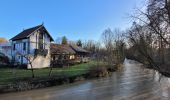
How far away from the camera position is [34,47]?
3756 centimetres

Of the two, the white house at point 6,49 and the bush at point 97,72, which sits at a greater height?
the white house at point 6,49

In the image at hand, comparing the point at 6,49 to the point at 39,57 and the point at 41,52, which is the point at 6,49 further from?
the point at 41,52

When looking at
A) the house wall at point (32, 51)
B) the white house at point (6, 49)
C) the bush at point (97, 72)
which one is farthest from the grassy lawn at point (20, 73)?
the white house at point (6, 49)

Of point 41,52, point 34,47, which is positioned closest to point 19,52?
point 34,47

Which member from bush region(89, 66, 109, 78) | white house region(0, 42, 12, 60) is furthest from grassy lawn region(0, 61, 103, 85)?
white house region(0, 42, 12, 60)

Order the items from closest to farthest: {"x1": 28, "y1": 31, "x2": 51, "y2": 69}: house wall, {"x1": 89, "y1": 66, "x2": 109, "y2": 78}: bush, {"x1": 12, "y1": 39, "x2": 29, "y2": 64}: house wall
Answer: {"x1": 89, "y1": 66, "x2": 109, "y2": 78}: bush < {"x1": 12, "y1": 39, "x2": 29, "y2": 64}: house wall < {"x1": 28, "y1": 31, "x2": 51, "y2": 69}: house wall

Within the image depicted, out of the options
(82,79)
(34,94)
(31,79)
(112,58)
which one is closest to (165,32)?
(34,94)

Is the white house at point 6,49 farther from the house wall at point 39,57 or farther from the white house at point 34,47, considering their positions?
the house wall at point 39,57

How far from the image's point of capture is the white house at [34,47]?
36794mm

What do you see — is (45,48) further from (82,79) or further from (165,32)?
(165,32)

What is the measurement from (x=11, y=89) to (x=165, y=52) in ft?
58.9

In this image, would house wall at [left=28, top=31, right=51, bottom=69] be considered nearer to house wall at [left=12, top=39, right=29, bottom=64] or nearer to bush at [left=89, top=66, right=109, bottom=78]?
house wall at [left=12, top=39, right=29, bottom=64]

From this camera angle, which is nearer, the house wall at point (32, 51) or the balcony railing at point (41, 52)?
the house wall at point (32, 51)

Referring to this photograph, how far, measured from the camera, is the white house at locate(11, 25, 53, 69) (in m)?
36.8
